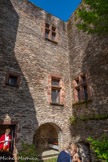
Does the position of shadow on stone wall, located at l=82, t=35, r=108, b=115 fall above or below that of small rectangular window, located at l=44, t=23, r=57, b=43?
below

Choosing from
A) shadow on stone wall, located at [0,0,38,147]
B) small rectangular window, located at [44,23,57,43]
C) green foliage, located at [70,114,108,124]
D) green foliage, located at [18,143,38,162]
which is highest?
small rectangular window, located at [44,23,57,43]

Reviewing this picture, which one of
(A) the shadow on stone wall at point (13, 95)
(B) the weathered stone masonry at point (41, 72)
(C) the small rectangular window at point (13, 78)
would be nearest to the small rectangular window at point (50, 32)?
(B) the weathered stone masonry at point (41, 72)

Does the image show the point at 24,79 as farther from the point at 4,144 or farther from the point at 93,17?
the point at 93,17

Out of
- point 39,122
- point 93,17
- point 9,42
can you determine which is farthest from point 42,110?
point 93,17

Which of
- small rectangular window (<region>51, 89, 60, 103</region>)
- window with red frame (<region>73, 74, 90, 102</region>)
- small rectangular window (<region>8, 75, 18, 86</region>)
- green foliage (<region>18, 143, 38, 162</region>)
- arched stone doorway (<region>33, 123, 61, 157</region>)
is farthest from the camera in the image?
small rectangular window (<region>51, 89, 60, 103</region>)

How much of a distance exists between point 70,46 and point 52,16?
3.37 m

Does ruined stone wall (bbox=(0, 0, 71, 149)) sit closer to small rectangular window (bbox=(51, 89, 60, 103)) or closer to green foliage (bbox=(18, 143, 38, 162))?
green foliage (bbox=(18, 143, 38, 162))

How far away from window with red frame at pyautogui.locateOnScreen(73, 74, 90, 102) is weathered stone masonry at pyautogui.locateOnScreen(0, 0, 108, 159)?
13.7 inches

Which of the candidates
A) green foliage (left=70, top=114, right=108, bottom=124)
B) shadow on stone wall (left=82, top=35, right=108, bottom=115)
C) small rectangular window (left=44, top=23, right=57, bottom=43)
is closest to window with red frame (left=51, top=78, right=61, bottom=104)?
green foliage (left=70, top=114, right=108, bottom=124)

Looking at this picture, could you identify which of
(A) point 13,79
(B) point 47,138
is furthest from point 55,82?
(B) point 47,138

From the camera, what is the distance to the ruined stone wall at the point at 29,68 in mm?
5918

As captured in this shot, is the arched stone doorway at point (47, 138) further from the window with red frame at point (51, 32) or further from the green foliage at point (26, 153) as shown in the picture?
the window with red frame at point (51, 32)

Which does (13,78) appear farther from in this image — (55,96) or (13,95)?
(55,96)

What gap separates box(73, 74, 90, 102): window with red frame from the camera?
7249mm
